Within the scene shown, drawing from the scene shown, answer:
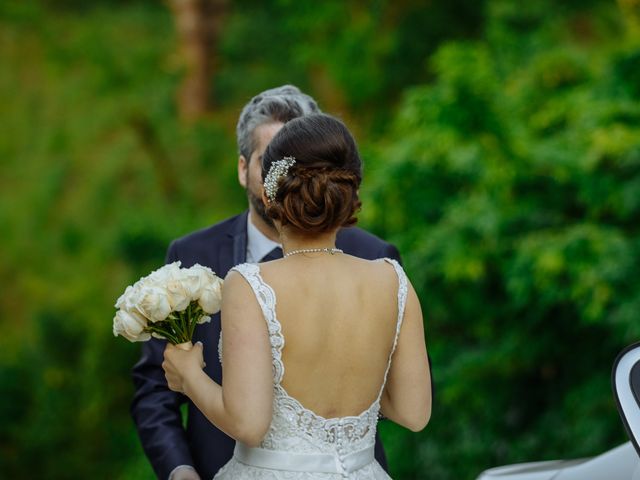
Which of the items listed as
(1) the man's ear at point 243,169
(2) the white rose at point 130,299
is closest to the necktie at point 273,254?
(1) the man's ear at point 243,169

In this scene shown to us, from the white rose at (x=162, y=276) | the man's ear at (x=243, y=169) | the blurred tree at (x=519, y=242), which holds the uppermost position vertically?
the man's ear at (x=243, y=169)

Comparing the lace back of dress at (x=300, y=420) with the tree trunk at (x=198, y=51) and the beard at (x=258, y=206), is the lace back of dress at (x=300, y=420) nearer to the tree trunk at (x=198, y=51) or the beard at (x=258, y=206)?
the beard at (x=258, y=206)

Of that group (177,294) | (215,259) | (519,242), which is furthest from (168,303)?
(519,242)

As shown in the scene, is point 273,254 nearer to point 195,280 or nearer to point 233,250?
point 233,250

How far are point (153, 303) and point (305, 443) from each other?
45 cm

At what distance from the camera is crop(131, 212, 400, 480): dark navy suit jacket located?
256cm

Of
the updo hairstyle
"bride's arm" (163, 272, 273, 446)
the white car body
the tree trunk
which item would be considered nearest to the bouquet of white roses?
"bride's arm" (163, 272, 273, 446)

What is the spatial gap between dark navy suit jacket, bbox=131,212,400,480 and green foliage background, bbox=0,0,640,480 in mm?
2171

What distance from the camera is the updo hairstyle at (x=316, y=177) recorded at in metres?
2.00

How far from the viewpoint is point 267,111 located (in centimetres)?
276

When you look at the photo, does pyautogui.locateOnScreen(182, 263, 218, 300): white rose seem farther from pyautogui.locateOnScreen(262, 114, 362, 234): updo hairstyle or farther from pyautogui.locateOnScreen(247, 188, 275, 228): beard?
pyautogui.locateOnScreen(247, 188, 275, 228): beard

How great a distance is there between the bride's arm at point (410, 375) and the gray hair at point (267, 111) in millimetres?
814

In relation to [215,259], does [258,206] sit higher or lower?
higher

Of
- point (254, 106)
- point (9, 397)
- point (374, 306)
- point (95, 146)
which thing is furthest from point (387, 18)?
point (374, 306)
